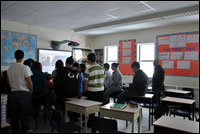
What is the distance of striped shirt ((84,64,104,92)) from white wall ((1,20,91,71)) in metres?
3.36

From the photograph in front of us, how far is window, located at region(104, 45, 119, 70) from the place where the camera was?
7.62 metres

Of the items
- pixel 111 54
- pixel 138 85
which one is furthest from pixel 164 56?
pixel 138 85

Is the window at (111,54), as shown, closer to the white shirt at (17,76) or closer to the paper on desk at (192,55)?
the paper on desk at (192,55)

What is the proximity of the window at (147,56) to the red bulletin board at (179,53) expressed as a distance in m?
0.41

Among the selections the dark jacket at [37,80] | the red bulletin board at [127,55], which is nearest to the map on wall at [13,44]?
the dark jacket at [37,80]

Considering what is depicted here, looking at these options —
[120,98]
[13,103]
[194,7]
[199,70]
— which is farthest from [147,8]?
[13,103]

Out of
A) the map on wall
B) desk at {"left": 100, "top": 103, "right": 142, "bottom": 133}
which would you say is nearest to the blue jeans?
desk at {"left": 100, "top": 103, "right": 142, "bottom": 133}

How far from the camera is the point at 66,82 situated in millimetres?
3158

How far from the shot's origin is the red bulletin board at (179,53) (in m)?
5.43

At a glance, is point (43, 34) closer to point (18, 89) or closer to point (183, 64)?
point (18, 89)

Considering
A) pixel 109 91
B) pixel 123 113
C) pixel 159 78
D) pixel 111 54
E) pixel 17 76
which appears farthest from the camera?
pixel 111 54

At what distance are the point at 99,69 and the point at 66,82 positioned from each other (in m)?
0.70

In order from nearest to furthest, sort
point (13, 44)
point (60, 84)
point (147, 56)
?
point (60, 84)
point (13, 44)
point (147, 56)

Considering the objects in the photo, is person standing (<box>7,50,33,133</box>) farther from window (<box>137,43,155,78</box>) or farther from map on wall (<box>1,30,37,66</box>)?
window (<box>137,43,155,78</box>)
